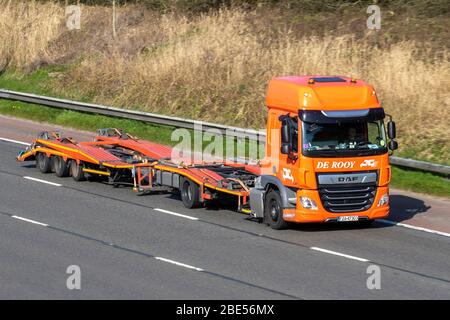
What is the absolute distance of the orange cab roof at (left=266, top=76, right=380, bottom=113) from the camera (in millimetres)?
16656

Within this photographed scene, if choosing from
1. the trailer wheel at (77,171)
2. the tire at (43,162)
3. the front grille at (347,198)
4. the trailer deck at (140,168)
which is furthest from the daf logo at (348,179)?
the tire at (43,162)

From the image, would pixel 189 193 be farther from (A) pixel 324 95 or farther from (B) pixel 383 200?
(B) pixel 383 200

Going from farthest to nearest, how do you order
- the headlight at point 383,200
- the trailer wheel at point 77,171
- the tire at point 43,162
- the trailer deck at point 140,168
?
the tire at point 43,162, the trailer wheel at point 77,171, the trailer deck at point 140,168, the headlight at point 383,200

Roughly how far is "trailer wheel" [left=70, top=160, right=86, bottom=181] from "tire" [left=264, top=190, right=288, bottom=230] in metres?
5.27

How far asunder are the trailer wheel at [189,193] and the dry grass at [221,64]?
6817 mm

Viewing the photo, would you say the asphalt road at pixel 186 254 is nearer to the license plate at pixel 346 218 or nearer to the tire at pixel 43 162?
the license plate at pixel 346 218

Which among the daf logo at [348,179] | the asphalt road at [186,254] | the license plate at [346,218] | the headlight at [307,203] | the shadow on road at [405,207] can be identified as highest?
the daf logo at [348,179]

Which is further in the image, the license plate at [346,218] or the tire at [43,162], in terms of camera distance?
the tire at [43,162]

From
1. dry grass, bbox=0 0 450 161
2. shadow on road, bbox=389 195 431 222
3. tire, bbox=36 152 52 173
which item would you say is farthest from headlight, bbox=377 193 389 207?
tire, bbox=36 152 52 173

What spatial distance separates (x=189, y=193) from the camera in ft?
62.0

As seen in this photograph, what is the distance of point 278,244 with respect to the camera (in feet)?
53.4

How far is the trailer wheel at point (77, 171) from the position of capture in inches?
832
